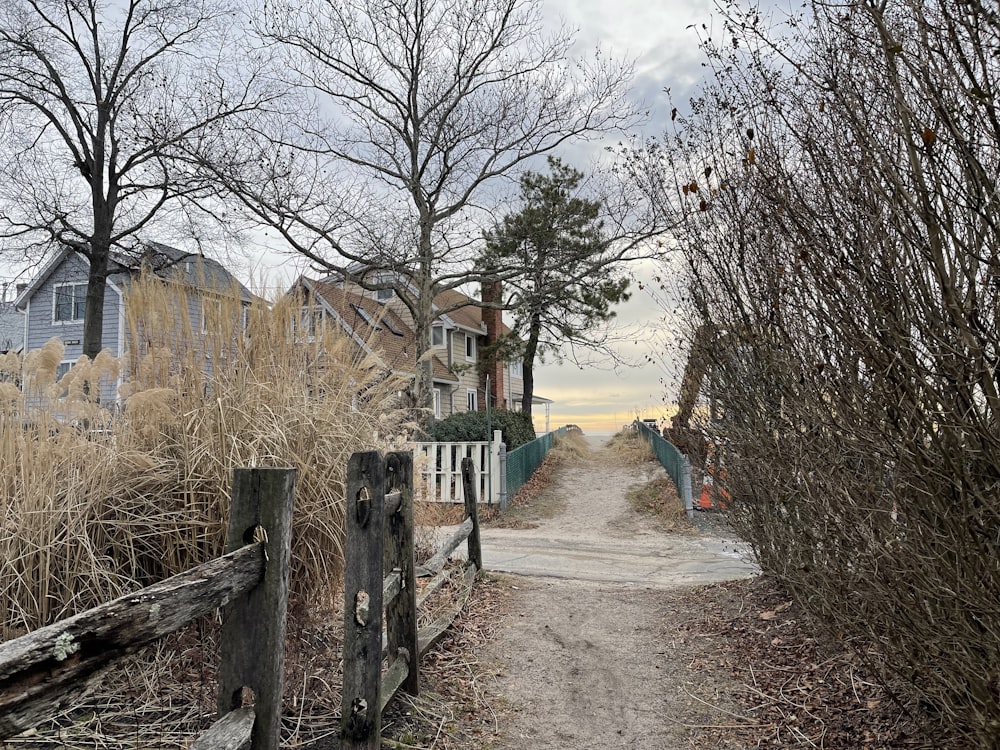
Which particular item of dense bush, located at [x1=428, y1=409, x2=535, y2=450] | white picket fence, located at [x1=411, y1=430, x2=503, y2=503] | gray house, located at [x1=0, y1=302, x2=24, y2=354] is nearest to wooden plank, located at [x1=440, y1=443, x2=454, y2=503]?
white picket fence, located at [x1=411, y1=430, x2=503, y2=503]

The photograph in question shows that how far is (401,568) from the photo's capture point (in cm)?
357

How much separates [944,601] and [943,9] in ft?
6.43

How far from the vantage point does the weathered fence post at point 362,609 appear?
274 centimetres

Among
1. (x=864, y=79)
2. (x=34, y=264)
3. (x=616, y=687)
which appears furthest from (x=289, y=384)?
(x=34, y=264)

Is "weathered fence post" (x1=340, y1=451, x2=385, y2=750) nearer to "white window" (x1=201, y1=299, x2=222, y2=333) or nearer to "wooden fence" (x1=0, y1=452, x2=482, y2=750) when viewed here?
"wooden fence" (x1=0, y1=452, x2=482, y2=750)

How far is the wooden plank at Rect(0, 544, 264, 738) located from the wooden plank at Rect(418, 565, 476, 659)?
94.1 inches

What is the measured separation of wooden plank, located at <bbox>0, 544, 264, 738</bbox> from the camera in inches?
46.9

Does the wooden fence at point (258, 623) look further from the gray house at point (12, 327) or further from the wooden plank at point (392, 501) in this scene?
the gray house at point (12, 327)

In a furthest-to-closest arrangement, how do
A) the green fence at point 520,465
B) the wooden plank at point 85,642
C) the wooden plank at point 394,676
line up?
the green fence at point 520,465 < the wooden plank at point 394,676 < the wooden plank at point 85,642

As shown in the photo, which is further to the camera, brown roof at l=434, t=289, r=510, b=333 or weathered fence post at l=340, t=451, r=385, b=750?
brown roof at l=434, t=289, r=510, b=333

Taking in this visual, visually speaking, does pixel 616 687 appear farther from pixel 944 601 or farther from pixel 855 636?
pixel 944 601

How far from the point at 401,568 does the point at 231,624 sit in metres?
1.64

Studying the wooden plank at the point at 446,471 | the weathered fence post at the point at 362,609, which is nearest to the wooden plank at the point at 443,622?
the weathered fence post at the point at 362,609

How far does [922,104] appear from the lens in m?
2.24
